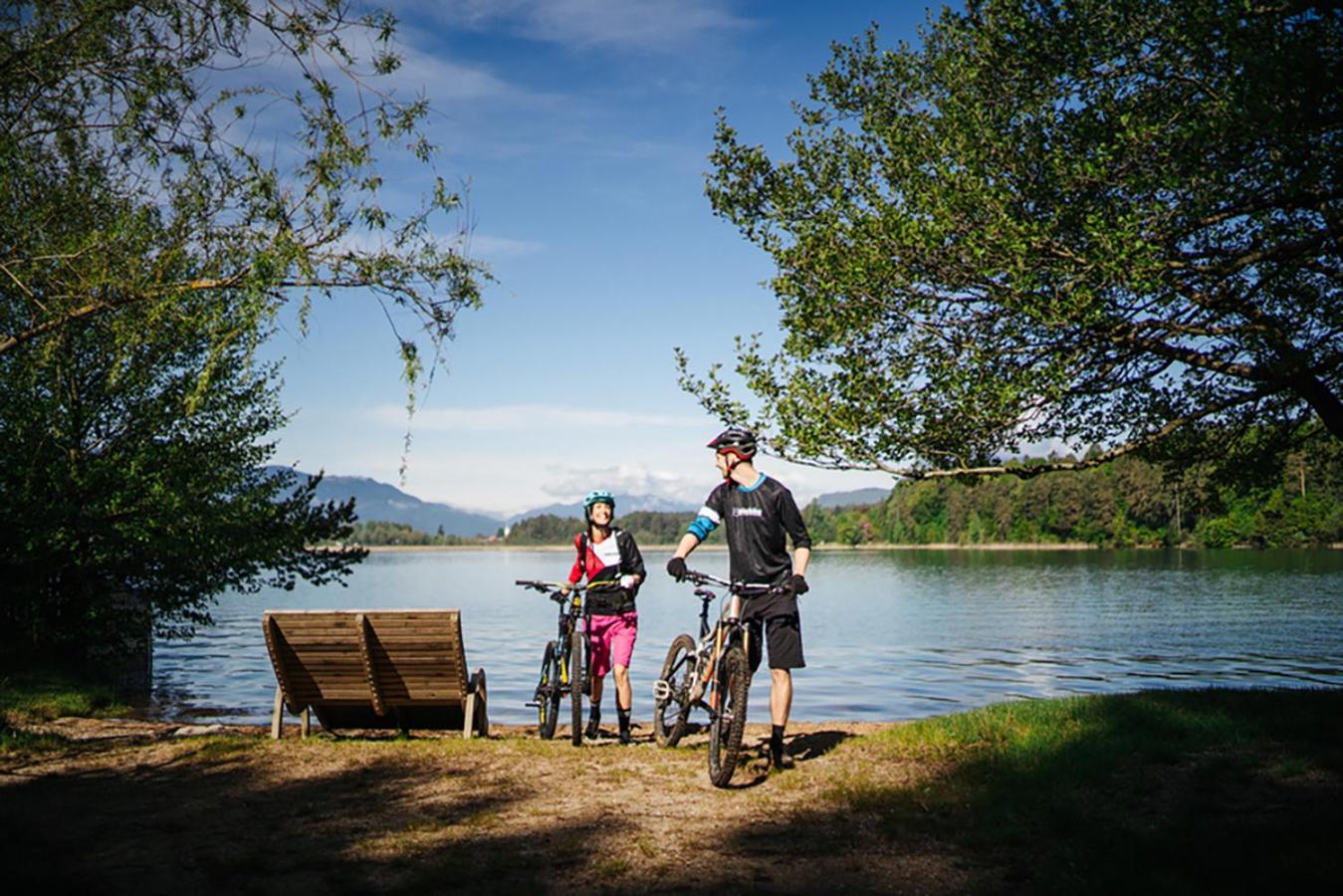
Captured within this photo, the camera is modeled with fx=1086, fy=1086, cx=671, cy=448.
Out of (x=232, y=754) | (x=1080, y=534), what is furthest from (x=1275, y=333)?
(x=1080, y=534)

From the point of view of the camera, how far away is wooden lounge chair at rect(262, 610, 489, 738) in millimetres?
10688

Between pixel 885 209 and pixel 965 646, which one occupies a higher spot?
pixel 885 209

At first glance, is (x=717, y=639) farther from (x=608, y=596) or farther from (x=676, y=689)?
(x=608, y=596)

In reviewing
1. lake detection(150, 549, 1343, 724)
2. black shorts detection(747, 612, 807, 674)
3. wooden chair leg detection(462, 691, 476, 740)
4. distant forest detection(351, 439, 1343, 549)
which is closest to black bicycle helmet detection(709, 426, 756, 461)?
black shorts detection(747, 612, 807, 674)

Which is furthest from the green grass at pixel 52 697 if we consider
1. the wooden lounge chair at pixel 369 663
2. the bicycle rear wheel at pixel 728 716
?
the bicycle rear wheel at pixel 728 716

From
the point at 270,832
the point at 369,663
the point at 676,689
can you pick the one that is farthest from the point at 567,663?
the point at 270,832

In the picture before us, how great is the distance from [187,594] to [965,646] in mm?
23625

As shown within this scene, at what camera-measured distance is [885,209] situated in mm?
15078

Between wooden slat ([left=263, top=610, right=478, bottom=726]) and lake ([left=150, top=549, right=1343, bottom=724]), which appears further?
lake ([left=150, top=549, right=1343, bottom=724])

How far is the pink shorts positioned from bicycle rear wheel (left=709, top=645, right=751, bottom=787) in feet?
7.71

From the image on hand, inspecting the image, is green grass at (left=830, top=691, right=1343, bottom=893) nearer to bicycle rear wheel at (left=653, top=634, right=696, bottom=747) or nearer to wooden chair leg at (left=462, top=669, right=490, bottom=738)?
bicycle rear wheel at (left=653, top=634, right=696, bottom=747)

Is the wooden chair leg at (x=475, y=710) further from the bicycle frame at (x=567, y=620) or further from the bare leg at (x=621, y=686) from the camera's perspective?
the bare leg at (x=621, y=686)

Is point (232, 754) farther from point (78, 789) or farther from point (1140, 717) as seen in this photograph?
point (1140, 717)

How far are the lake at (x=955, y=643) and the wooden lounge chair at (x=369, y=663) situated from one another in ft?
24.1
